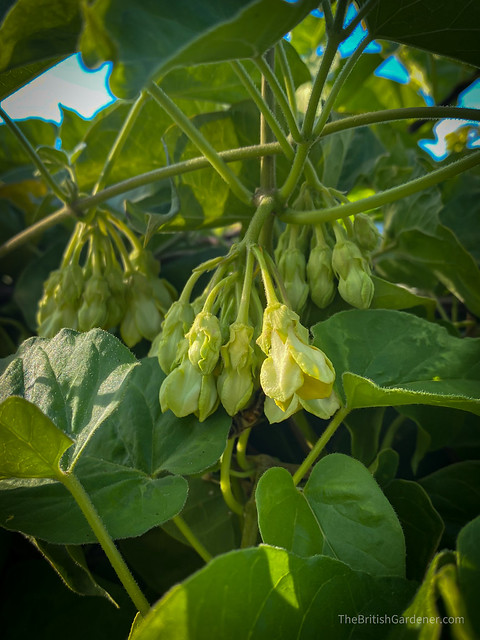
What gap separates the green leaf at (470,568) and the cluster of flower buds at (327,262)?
0.84ft

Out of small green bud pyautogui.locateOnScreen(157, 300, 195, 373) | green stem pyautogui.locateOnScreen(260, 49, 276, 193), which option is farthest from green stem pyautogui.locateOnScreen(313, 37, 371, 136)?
small green bud pyautogui.locateOnScreen(157, 300, 195, 373)

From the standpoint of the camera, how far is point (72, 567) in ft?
1.74

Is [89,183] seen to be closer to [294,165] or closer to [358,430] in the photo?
[294,165]

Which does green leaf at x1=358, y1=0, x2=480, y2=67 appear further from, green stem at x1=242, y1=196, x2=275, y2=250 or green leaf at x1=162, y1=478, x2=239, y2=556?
green leaf at x1=162, y1=478, x2=239, y2=556

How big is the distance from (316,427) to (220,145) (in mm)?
390

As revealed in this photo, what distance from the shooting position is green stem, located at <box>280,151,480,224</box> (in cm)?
49

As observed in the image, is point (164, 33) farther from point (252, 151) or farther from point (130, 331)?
point (130, 331)

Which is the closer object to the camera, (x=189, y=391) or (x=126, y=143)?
(x=189, y=391)

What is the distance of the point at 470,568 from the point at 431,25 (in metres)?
0.42

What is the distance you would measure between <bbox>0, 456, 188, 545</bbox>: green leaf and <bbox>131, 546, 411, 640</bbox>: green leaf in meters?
0.12

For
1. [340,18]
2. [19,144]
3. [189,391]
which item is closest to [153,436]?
[189,391]

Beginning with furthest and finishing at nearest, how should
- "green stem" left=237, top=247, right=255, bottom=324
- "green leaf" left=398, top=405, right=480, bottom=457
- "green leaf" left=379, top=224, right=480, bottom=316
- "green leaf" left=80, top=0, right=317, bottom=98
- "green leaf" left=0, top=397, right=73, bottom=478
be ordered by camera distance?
"green leaf" left=379, top=224, right=480, bottom=316 → "green leaf" left=398, top=405, right=480, bottom=457 → "green stem" left=237, top=247, right=255, bottom=324 → "green leaf" left=0, top=397, right=73, bottom=478 → "green leaf" left=80, top=0, right=317, bottom=98

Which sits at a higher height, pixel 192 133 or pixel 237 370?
pixel 192 133

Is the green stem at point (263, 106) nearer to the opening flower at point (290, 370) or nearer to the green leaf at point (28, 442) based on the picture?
A: the opening flower at point (290, 370)
